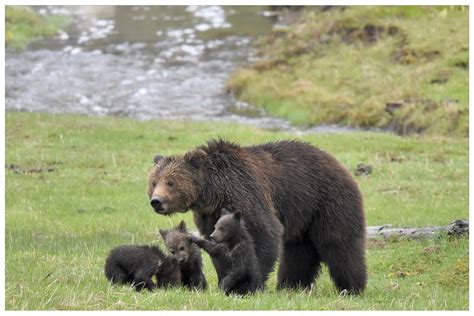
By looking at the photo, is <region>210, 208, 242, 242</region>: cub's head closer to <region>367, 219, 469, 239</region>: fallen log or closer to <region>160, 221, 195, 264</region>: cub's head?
<region>160, 221, 195, 264</region>: cub's head

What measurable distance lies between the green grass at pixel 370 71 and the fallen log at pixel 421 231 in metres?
14.9

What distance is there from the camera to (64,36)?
48.8m

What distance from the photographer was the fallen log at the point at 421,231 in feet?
47.5

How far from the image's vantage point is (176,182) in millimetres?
10234

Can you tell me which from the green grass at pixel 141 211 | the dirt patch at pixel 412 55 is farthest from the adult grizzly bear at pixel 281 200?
the dirt patch at pixel 412 55

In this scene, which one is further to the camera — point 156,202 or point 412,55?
point 412,55

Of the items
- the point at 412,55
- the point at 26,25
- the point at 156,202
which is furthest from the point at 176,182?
the point at 26,25

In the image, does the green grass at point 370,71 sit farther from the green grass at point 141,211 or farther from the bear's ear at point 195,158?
the bear's ear at point 195,158

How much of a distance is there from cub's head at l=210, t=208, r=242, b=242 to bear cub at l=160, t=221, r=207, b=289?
561 millimetres

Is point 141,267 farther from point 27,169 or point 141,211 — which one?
point 27,169

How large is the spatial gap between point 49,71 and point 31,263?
30.3 meters

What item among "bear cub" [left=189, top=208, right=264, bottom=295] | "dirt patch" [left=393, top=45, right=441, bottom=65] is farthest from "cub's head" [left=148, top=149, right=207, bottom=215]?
"dirt patch" [left=393, top=45, right=441, bottom=65]

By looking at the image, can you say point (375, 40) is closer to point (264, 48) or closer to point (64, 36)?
point (264, 48)

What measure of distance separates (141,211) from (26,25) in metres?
32.8
